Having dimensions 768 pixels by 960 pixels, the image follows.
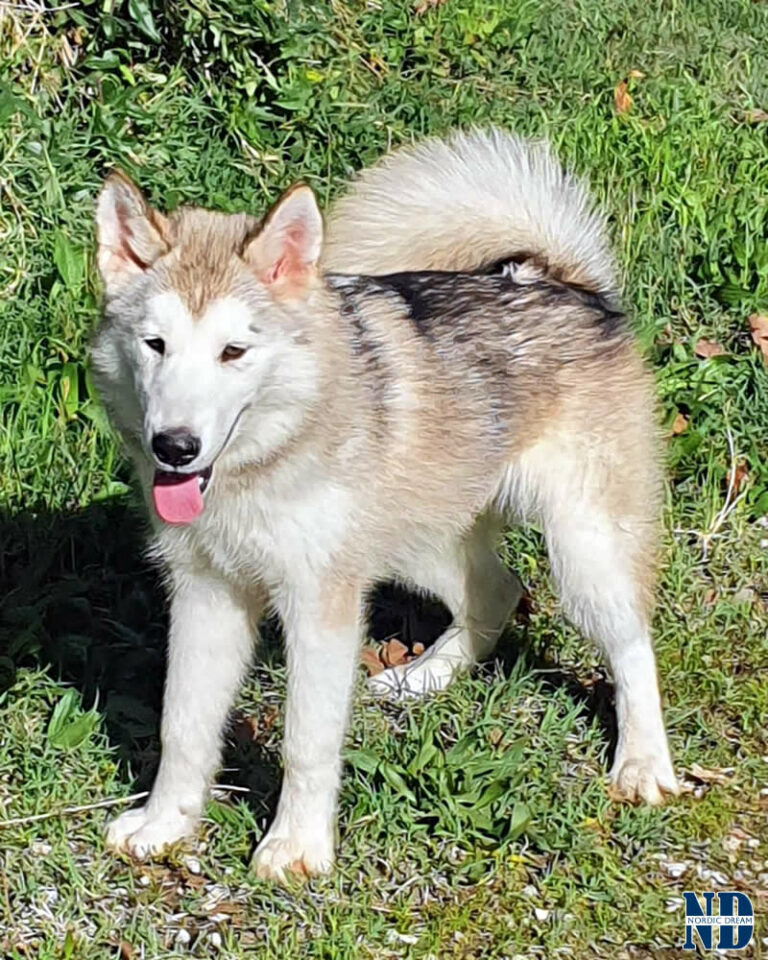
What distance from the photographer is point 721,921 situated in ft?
12.3

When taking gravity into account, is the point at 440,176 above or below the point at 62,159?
above

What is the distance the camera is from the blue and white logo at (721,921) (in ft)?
12.1

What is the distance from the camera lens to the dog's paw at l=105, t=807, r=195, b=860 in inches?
152

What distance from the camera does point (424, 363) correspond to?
4.02m

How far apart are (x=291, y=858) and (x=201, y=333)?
1.29m

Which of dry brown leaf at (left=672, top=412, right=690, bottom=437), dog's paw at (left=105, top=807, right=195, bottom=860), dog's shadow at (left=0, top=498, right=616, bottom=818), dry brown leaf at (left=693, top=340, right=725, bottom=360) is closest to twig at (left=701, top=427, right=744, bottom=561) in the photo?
dry brown leaf at (left=672, top=412, right=690, bottom=437)

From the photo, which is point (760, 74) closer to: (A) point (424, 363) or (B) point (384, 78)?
(B) point (384, 78)

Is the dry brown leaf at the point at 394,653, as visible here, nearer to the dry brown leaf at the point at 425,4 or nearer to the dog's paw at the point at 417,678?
the dog's paw at the point at 417,678

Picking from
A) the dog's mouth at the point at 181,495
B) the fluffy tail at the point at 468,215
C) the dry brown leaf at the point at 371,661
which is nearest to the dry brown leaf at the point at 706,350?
the fluffy tail at the point at 468,215

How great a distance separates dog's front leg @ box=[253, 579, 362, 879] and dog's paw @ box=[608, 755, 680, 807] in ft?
2.78

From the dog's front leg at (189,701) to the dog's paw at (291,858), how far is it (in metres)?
0.25

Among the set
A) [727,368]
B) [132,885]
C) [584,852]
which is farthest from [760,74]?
[132,885]

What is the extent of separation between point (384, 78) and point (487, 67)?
2.07ft

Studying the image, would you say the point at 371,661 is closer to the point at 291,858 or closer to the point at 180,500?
the point at 291,858
